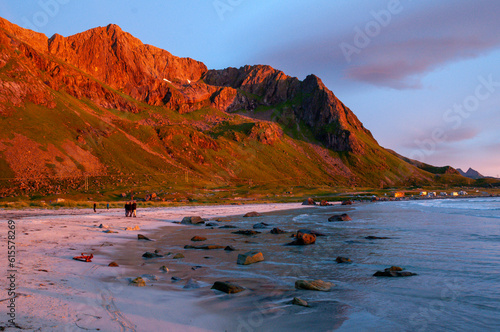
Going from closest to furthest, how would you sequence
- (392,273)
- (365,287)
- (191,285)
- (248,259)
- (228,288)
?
(228,288), (191,285), (365,287), (392,273), (248,259)

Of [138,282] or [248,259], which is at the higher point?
[138,282]

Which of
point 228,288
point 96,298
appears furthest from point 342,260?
point 96,298

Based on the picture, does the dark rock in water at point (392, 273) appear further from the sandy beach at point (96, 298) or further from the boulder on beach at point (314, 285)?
the sandy beach at point (96, 298)

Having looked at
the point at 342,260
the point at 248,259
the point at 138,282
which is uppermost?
the point at 138,282

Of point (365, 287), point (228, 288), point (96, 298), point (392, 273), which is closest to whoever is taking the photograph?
point (96, 298)

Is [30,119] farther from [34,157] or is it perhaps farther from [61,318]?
[61,318]

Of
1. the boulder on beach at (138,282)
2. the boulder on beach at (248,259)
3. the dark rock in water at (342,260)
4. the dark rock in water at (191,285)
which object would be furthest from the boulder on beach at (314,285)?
the boulder on beach at (138,282)

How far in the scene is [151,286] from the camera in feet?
39.6

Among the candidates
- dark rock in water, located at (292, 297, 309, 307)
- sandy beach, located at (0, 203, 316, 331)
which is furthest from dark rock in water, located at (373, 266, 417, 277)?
sandy beach, located at (0, 203, 316, 331)

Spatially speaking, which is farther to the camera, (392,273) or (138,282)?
(392,273)

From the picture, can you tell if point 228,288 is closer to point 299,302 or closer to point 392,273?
point 299,302

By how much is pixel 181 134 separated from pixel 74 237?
174079 mm

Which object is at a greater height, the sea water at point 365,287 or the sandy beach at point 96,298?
the sandy beach at point 96,298

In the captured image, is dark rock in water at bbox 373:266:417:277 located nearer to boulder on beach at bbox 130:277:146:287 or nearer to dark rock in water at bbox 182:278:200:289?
dark rock in water at bbox 182:278:200:289
